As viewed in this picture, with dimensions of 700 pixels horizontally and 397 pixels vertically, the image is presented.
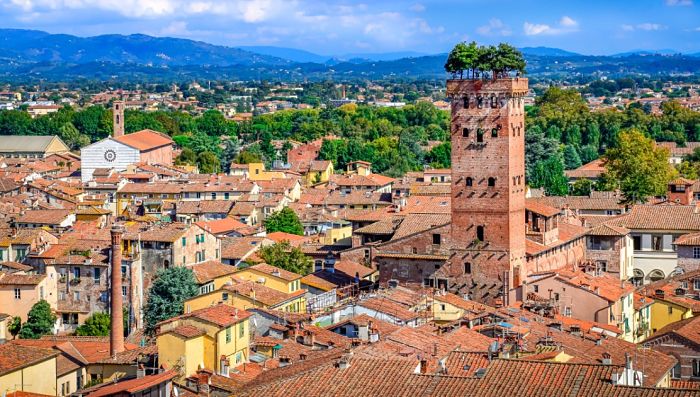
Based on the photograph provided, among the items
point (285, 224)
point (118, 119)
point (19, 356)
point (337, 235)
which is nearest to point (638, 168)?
point (285, 224)

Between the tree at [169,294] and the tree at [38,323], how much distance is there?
3.21 metres

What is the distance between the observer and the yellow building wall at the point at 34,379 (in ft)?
115

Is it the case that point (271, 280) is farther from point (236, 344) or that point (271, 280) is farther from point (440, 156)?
point (440, 156)

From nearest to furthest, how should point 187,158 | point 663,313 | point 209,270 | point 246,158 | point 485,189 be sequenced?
1. point 663,313
2. point 485,189
3. point 209,270
4. point 246,158
5. point 187,158

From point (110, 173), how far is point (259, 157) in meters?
18.3

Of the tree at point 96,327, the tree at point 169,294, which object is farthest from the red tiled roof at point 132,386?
the tree at point 96,327

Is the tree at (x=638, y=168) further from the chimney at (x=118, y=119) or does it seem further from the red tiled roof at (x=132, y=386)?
the chimney at (x=118, y=119)

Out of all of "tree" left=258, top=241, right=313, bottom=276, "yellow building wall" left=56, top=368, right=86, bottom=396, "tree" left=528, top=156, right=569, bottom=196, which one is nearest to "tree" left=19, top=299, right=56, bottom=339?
"tree" left=258, top=241, right=313, bottom=276

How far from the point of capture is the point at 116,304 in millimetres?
46250

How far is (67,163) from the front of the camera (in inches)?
4122

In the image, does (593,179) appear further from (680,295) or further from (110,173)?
(680,295)

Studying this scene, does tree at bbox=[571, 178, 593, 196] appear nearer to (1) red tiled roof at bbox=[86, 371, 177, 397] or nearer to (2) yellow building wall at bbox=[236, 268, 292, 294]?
(2) yellow building wall at bbox=[236, 268, 292, 294]

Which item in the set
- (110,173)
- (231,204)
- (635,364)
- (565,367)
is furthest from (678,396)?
(110,173)

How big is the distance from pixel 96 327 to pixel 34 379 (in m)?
15.1
